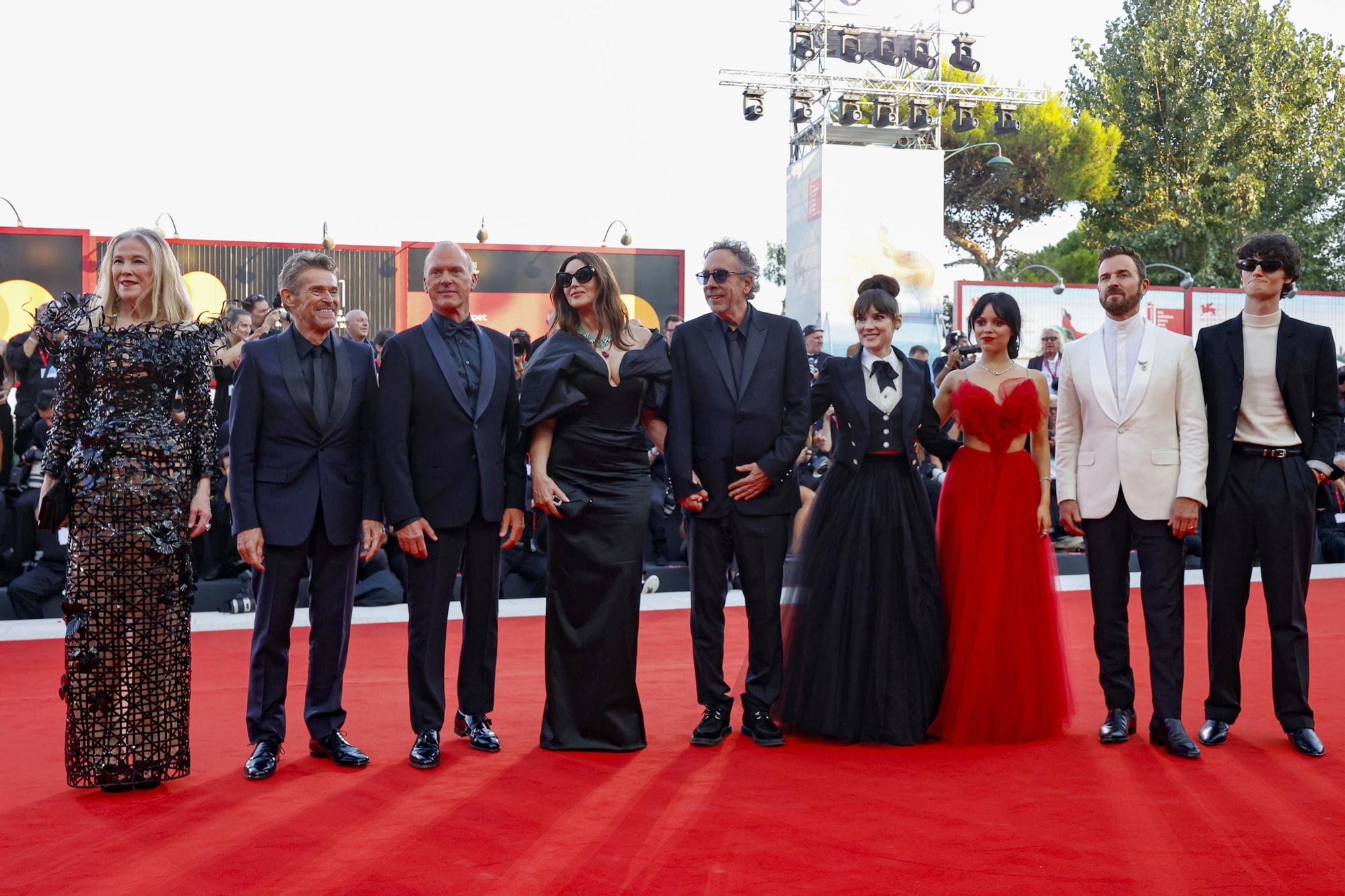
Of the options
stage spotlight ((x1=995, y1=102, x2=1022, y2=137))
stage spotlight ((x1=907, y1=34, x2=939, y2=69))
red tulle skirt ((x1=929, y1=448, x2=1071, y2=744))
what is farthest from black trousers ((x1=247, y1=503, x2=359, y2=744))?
stage spotlight ((x1=995, y1=102, x2=1022, y2=137))

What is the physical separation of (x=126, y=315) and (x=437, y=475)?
115cm

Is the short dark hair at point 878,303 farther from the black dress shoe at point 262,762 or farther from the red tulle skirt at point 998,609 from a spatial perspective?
the black dress shoe at point 262,762

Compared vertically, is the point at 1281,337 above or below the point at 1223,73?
below

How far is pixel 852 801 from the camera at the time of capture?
12.2 feet

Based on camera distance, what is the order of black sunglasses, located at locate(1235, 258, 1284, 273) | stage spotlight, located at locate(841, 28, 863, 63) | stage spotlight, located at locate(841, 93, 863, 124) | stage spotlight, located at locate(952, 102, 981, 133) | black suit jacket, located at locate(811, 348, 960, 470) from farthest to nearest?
stage spotlight, located at locate(952, 102, 981, 133), stage spotlight, located at locate(841, 28, 863, 63), stage spotlight, located at locate(841, 93, 863, 124), black suit jacket, located at locate(811, 348, 960, 470), black sunglasses, located at locate(1235, 258, 1284, 273)

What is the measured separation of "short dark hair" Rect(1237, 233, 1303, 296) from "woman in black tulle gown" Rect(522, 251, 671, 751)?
2.26 m

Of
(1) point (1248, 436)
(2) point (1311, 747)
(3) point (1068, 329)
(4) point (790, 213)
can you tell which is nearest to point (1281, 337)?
(1) point (1248, 436)

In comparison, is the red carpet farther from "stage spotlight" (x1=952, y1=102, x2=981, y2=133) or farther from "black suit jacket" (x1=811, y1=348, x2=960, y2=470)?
"stage spotlight" (x1=952, y1=102, x2=981, y2=133)

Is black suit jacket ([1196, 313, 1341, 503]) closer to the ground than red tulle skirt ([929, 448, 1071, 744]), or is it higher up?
higher up

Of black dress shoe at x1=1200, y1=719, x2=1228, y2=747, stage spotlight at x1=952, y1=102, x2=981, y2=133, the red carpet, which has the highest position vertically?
stage spotlight at x1=952, y1=102, x2=981, y2=133

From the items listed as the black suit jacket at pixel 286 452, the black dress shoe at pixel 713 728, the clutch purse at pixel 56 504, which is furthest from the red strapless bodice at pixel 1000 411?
the clutch purse at pixel 56 504

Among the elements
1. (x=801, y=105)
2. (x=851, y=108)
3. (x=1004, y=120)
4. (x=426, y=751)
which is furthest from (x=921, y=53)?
(x=426, y=751)

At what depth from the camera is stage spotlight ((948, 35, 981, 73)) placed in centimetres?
3052

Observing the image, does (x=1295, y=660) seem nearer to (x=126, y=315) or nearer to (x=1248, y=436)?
(x=1248, y=436)
